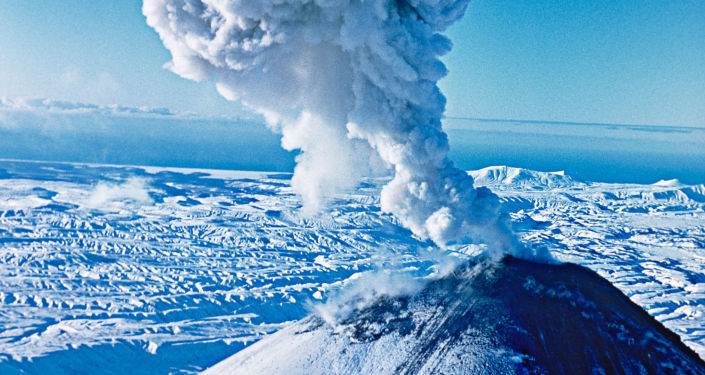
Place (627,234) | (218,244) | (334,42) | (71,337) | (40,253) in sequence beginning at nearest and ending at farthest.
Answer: (334,42) < (71,337) < (40,253) < (218,244) < (627,234)

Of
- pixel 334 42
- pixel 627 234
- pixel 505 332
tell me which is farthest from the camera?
pixel 627 234

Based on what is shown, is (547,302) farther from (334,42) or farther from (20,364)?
(20,364)

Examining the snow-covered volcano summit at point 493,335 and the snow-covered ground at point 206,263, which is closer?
the snow-covered volcano summit at point 493,335

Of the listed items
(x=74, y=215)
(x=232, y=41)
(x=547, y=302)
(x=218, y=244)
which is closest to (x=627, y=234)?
(x=218, y=244)

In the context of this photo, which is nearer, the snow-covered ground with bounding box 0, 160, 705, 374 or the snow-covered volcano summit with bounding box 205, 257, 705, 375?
the snow-covered volcano summit with bounding box 205, 257, 705, 375
